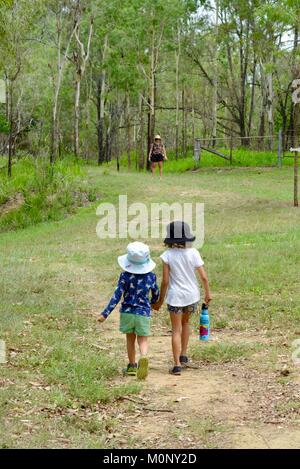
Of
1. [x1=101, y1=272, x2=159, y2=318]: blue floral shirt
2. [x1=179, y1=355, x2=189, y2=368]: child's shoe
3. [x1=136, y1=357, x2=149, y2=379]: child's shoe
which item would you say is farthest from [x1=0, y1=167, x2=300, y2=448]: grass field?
[x1=101, y1=272, x2=159, y2=318]: blue floral shirt

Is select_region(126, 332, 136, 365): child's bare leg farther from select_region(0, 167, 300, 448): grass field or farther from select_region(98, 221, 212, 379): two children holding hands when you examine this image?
select_region(0, 167, 300, 448): grass field

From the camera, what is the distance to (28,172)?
2655 cm

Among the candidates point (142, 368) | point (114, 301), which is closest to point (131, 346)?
point (142, 368)

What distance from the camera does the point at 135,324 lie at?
26.1 feet

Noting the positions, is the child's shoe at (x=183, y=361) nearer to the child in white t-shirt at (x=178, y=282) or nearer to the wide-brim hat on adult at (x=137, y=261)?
the child in white t-shirt at (x=178, y=282)

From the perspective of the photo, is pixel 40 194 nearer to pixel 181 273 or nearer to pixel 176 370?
pixel 181 273

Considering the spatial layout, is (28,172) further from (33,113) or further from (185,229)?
(33,113)

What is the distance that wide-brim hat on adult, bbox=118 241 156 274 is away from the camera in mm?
7832

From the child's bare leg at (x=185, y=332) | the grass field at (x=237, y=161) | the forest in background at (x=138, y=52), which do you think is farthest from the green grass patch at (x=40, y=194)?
the child's bare leg at (x=185, y=332)

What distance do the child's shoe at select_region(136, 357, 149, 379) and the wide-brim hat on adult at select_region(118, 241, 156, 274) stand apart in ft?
3.04

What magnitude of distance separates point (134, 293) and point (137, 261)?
35 cm

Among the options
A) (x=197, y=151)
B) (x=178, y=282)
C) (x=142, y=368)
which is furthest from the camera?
(x=197, y=151)

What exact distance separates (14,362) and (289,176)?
22.9m

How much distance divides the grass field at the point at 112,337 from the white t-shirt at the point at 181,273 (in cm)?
85
